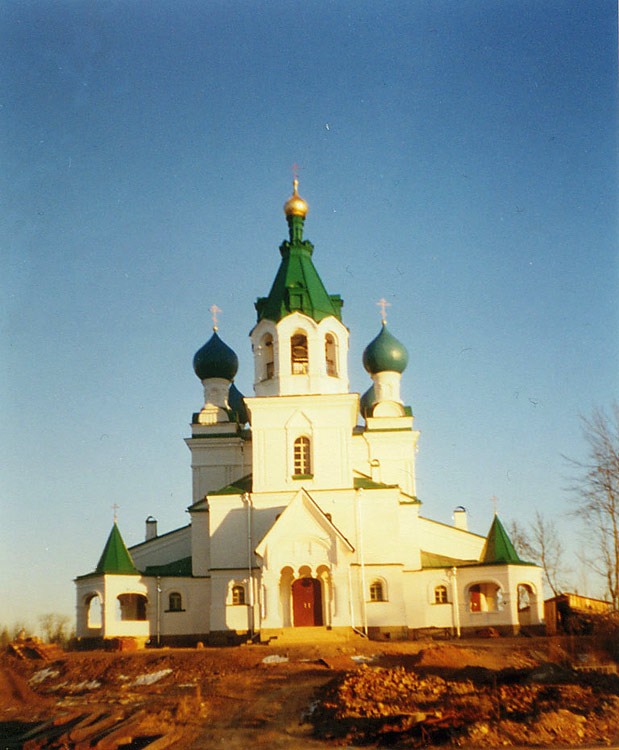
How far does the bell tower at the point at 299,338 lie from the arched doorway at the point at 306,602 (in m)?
5.95

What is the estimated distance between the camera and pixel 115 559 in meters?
29.0

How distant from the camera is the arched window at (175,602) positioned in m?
28.9

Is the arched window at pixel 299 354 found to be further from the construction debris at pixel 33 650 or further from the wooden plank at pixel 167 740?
the wooden plank at pixel 167 740

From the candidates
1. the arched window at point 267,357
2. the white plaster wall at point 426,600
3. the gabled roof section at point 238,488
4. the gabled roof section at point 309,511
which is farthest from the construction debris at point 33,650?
the white plaster wall at point 426,600

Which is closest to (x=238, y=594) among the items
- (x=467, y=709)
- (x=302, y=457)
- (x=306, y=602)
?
(x=306, y=602)

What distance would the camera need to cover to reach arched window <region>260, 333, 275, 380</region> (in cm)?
2945

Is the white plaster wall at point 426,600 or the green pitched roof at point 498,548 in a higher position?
the green pitched roof at point 498,548

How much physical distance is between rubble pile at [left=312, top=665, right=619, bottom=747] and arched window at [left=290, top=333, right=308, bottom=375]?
13606mm

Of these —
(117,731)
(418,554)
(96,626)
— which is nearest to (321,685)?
(117,731)

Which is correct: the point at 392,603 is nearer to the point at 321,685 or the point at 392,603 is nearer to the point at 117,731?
the point at 321,685

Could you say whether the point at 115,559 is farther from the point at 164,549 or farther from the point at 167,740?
the point at 167,740

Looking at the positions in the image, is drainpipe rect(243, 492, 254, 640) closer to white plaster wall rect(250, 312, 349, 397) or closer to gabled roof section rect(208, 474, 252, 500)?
gabled roof section rect(208, 474, 252, 500)

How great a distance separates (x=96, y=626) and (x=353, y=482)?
32.3 feet

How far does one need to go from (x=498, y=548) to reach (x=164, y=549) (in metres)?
12.1
